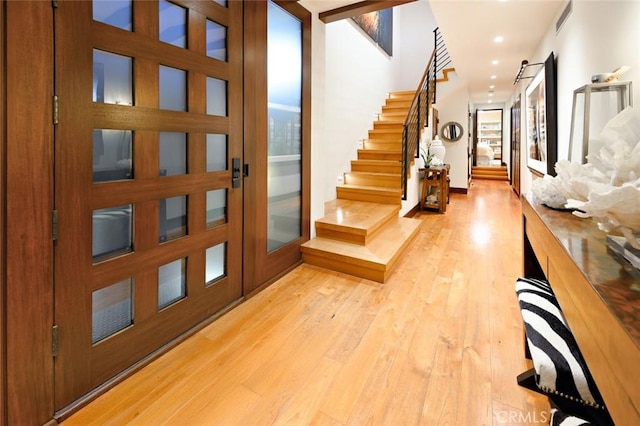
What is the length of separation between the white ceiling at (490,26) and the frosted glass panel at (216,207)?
2.00m

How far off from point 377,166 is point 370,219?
177 centimetres

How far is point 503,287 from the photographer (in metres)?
2.85

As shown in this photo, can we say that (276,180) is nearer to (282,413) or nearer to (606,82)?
(282,413)

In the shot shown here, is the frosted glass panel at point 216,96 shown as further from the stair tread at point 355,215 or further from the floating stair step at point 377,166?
the floating stair step at point 377,166

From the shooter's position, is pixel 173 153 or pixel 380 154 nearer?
pixel 173 153

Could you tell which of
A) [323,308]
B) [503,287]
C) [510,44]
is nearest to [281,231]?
[323,308]

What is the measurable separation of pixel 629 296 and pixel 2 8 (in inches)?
79.1

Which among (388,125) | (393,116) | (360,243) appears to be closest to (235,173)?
(360,243)

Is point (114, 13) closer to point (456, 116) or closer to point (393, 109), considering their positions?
point (393, 109)

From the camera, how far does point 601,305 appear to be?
63 cm

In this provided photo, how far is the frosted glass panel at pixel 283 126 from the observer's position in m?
2.77

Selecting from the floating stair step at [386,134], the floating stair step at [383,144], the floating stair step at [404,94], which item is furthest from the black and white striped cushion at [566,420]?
the floating stair step at [404,94]

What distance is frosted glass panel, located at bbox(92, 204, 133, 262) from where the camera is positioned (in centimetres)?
160

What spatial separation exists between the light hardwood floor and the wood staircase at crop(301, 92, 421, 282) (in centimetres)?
19
